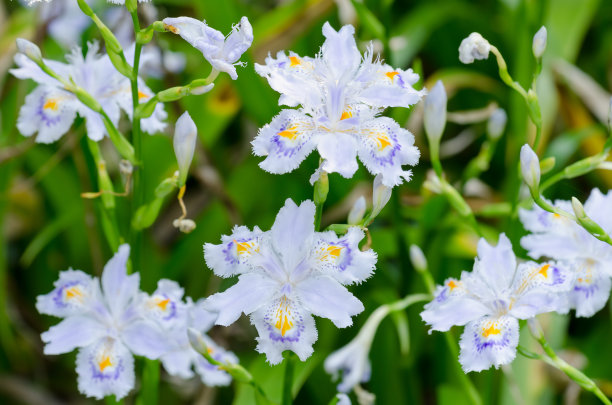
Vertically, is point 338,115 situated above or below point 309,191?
above

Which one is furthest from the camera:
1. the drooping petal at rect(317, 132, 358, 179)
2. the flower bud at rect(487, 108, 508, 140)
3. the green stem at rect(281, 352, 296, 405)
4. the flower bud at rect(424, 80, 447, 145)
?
the flower bud at rect(487, 108, 508, 140)

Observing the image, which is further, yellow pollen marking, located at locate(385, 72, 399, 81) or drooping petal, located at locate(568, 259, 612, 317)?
drooping petal, located at locate(568, 259, 612, 317)

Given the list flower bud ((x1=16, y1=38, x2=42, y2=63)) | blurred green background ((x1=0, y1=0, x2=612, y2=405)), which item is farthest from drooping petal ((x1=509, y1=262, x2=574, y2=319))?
flower bud ((x1=16, y1=38, x2=42, y2=63))

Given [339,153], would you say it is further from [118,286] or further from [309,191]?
[309,191]

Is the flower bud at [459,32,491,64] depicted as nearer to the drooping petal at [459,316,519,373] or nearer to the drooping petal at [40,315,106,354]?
the drooping petal at [459,316,519,373]

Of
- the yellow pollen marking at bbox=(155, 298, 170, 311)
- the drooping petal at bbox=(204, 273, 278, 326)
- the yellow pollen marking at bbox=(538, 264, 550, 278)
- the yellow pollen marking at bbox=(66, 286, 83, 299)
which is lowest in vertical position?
the yellow pollen marking at bbox=(155, 298, 170, 311)

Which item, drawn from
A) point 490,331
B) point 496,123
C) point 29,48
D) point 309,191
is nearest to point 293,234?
point 490,331

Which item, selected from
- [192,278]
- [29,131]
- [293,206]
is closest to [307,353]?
[293,206]

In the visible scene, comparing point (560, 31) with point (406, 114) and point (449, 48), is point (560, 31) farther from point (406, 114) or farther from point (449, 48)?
point (406, 114)
